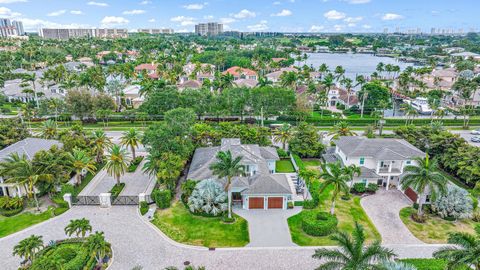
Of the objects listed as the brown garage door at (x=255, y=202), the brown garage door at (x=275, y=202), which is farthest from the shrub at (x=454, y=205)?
the brown garage door at (x=255, y=202)

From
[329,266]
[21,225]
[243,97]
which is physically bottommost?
[21,225]

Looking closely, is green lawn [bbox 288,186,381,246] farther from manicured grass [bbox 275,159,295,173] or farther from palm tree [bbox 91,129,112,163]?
palm tree [bbox 91,129,112,163]

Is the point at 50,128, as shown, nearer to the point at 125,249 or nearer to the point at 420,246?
the point at 125,249

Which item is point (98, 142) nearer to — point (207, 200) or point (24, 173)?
point (24, 173)

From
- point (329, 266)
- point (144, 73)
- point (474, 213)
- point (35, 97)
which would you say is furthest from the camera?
point (144, 73)

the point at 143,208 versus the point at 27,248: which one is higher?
the point at 27,248

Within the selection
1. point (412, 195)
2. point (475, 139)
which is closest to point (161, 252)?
point (412, 195)

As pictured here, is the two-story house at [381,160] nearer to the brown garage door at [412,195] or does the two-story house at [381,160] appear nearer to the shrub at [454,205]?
the brown garage door at [412,195]

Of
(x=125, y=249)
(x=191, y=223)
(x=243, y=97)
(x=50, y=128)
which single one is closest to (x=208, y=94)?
(x=243, y=97)
